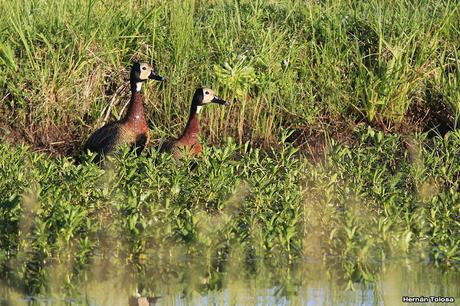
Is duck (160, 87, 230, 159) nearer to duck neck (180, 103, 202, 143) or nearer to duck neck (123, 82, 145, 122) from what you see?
duck neck (180, 103, 202, 143)

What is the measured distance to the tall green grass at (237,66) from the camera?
9.85 meters

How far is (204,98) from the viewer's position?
31.4 feet

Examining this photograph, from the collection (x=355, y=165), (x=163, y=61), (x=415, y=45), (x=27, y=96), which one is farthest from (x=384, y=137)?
(x=27, y=96)

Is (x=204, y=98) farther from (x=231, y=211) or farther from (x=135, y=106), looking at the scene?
(x=231, y=211)

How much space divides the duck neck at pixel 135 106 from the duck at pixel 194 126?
0.29 m

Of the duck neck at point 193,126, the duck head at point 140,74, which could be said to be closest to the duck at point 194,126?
the duck neck at point 193,126

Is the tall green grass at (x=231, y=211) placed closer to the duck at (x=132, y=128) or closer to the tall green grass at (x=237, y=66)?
the duck at (x=132, y=128)

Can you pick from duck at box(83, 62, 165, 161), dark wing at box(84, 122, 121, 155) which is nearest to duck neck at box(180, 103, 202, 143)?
duck at box(83, 62, 165, 161)

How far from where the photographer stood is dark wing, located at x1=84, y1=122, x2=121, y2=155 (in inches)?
370

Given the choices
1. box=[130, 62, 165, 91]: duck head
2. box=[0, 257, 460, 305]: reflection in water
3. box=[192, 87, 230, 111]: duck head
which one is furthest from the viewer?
box=[130, 62, 165, 91]: duck head

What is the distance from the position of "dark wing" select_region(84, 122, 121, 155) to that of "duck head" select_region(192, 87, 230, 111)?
2.05 ft

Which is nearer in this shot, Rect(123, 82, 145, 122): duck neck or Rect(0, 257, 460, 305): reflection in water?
Rect(0, 257, 460, 305): reflection in water

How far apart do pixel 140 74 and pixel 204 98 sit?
539 millimetres

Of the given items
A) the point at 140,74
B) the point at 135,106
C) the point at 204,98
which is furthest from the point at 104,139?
the point at 204,98
